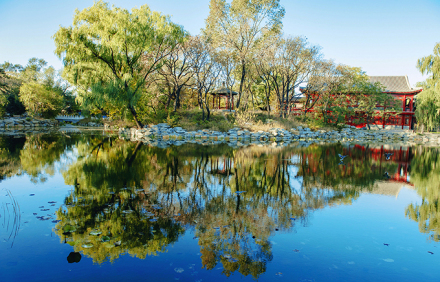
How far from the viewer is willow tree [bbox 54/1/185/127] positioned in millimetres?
20109

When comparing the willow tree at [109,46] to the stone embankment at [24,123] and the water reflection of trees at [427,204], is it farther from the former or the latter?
the water reflection of trees at [427,204]

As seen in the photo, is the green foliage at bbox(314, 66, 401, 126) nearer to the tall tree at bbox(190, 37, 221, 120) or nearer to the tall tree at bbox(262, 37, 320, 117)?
the tall tree at bbox(262, 37, 320, 117)

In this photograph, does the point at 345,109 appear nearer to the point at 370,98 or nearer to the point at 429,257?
the point at 370,98

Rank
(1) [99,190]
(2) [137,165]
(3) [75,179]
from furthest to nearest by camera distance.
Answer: (2) [137,165] < (3) [75,179] < (1) [99,190]

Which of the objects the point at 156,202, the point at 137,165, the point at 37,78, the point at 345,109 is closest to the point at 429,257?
the point at 156,202

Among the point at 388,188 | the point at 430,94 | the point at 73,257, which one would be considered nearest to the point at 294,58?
the point at 430,94

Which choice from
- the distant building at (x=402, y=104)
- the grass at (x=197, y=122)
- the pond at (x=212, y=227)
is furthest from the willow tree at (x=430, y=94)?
the pond at (x=212, y=227)

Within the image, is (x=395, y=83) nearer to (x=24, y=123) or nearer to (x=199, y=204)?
(x=199, y=204)

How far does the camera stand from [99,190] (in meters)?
6.11

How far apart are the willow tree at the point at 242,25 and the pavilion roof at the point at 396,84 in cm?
2039

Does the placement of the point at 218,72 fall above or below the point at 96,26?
below

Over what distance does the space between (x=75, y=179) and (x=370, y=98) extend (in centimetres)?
3373

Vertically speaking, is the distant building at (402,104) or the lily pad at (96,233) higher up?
the distant building at (402,104)

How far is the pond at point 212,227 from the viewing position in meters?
3.26
